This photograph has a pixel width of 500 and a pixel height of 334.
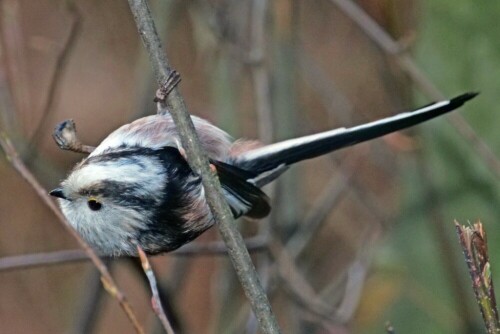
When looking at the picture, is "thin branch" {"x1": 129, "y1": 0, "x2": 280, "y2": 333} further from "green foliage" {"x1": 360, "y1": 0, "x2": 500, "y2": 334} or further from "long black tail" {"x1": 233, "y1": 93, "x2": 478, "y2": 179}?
"green foliage" {"x1": 360, "y1": 0, "x2": 500, "y2": 334}

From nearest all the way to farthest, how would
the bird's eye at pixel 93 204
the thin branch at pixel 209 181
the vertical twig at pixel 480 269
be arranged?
the vertical twig at pixel 480 269, the thin branch at pixel 209 181, the bird's eye at pixel 93 204

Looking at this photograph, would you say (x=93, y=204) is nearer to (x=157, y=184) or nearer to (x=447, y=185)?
(x=157, y=184)

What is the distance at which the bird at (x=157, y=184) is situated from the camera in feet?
4.99

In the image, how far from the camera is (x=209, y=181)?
1.34 meters

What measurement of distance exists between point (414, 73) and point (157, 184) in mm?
987

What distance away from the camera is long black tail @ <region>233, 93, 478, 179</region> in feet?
5.68

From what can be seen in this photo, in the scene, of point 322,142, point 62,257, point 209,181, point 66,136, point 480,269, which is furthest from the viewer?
point 62,257

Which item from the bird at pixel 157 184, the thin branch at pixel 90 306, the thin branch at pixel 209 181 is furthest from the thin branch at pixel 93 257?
the thin branch at pixel 90 306

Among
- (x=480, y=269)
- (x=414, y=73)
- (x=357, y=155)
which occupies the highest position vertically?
(x=414, y=73)

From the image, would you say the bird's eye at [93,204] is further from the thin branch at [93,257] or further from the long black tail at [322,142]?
the long black tail at [322,142]

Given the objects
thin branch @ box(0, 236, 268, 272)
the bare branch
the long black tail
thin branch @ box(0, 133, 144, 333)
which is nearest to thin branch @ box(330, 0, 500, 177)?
the long black tail

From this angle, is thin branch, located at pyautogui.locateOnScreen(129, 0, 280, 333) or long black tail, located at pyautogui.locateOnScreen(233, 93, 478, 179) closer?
thin branch, located at pyautogui.locateOnScreen(129, 0, 280, 333)

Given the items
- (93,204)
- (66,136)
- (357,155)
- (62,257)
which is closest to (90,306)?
(62,257)

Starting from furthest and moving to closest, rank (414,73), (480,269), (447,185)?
(447,185)
(414,73)
(480,269)
